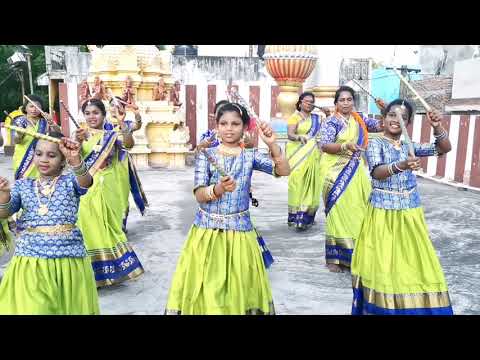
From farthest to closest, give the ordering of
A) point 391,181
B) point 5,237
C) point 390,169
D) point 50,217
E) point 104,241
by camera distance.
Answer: point 104,241 < point 391,181 < point 390,169 < point 5,237 < point 50,217

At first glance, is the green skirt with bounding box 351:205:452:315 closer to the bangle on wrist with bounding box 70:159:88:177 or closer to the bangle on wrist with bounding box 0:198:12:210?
the bangle on wrist with bounding box 70:159:88:177

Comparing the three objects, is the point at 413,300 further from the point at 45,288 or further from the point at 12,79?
the point at 12,79

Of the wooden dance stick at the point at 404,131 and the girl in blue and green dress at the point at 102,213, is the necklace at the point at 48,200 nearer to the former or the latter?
the girl in blue and green dress at the point at 102,213

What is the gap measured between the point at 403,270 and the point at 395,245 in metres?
0.17

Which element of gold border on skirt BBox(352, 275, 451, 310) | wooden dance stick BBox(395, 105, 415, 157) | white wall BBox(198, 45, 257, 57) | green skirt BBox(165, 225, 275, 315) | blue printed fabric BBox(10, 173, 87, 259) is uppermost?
white wall BBox(198, 45, 257, 57)

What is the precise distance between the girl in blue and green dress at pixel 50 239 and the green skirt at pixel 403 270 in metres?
1.85

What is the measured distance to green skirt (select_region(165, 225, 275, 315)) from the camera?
9.09ft

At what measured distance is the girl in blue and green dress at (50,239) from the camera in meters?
2.54

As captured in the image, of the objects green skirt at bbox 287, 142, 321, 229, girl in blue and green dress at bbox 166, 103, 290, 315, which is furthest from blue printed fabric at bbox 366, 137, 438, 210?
green skirt at bbox 287, 142, 321, 229

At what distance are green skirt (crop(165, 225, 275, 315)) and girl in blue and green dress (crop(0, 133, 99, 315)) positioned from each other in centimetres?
57

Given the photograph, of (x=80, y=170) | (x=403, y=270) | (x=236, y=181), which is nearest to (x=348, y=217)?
(x=403, y=270)

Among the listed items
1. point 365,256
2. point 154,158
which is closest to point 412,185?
point 365,256

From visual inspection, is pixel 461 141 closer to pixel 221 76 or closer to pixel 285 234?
pixel 285 234

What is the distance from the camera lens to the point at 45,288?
8.34 ft
